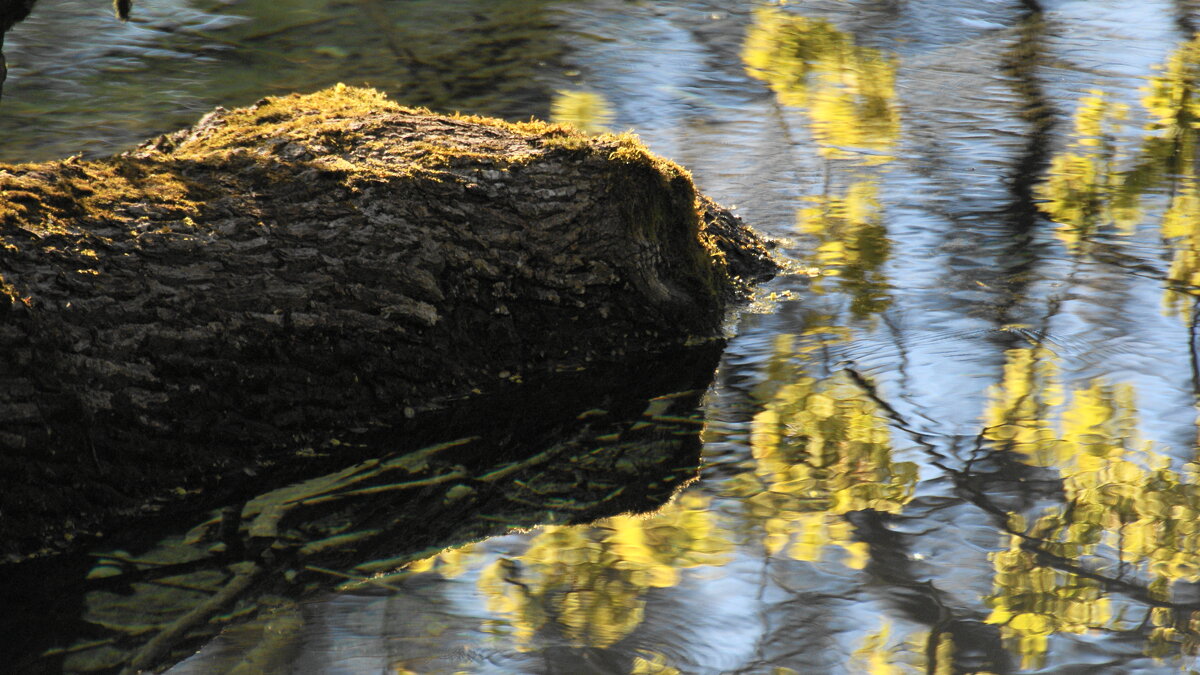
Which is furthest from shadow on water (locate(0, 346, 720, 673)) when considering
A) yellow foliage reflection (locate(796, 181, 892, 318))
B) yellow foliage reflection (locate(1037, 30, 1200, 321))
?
yellow foliage reflection (locate(1037, 30, 1200, 321))

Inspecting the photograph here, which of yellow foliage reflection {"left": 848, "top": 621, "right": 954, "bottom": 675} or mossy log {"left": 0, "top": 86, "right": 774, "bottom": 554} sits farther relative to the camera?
mossy log {"left": 0, "top": 86, "right": 774, "bottom": 554}

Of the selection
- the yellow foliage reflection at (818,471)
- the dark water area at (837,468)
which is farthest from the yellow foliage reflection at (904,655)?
the yellow foliage reflection at (818,471)

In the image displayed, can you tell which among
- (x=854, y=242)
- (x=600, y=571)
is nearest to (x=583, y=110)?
(x=854, y=242)

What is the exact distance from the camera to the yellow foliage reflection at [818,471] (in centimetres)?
327

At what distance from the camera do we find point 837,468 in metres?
3.58

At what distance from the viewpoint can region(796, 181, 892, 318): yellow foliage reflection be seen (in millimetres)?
4852

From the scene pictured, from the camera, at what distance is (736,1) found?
397 inches

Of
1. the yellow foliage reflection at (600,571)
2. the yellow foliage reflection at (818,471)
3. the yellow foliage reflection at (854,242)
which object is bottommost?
the yellow foliage reflection at (600,571)

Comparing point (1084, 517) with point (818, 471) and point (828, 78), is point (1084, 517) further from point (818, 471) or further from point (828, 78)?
point (828, 78)

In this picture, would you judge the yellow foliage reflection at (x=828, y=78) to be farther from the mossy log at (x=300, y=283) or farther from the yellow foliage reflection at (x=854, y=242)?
the mossy log at (x=300, y=283)

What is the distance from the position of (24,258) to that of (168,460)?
690mm

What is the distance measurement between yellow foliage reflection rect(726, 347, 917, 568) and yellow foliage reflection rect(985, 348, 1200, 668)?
386 millimetres

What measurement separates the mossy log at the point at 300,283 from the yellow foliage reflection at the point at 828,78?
2.57 metres

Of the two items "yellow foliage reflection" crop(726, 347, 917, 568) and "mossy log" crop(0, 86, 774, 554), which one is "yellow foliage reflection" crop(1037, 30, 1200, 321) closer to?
"yellow foliage reflection" crop(726, 347, 917, 568)
